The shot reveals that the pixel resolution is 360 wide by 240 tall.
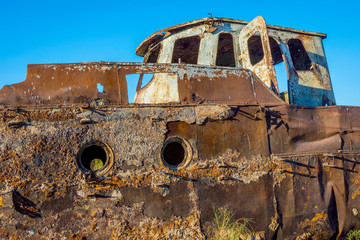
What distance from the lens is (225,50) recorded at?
26.5 ft

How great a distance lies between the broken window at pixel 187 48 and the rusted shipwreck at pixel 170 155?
1574 mm

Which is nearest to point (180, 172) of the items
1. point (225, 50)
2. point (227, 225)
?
point (227, 225)

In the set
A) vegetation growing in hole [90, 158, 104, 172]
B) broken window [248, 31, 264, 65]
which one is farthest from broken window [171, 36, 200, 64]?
vegetation growing in hole [90, 158, 104, 172]

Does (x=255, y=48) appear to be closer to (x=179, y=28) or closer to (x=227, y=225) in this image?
(x=179, y=28)

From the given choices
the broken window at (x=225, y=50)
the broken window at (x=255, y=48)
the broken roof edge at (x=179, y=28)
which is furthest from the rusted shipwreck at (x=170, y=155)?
the broken window at (x=255, y=48)

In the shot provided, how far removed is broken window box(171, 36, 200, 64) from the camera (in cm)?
724

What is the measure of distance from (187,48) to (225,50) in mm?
891

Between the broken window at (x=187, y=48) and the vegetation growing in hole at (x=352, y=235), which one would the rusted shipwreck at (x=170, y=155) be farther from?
the broken window at (x=187, y=48)

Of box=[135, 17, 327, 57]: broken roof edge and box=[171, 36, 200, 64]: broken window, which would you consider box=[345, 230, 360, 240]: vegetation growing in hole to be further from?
box=[171, 36, 200, 64]: broken window

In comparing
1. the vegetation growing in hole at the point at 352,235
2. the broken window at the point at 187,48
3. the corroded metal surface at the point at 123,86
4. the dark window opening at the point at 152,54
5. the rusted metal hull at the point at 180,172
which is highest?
the broken window at the point at 187,48

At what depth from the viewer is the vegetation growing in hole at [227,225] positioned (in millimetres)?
4508

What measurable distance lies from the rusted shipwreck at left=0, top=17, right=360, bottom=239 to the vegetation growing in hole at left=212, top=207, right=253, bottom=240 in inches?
3.6

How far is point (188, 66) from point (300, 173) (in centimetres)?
212

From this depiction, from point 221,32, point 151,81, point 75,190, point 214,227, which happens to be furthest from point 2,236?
point 221,32
